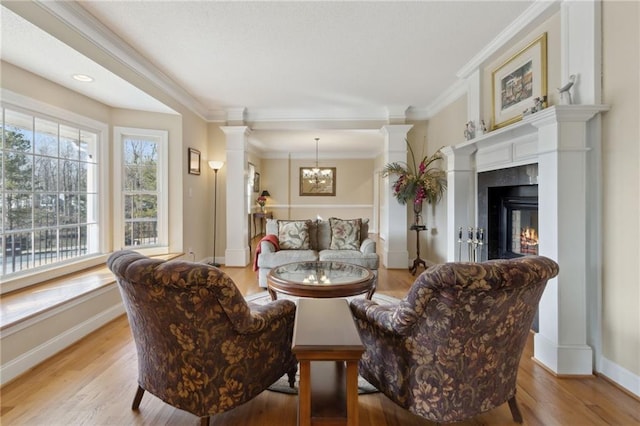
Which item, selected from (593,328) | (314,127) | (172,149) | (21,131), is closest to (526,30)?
(593,328)

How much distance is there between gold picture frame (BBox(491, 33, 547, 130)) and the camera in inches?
98.2

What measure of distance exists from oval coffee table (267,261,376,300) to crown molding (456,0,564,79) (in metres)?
2.52

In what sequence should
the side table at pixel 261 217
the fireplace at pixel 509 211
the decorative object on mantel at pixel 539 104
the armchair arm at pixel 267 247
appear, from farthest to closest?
1. the side table at pixel 261 217
2. the armchair arm at pixel 267 247
3. the fireplace at pixel 509 211
4. the decorative object on mantel at pixel 539 104

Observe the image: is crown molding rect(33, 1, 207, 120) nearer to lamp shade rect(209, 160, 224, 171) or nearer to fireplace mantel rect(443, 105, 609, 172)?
lamp shade rect(209, 160, 224, 171)

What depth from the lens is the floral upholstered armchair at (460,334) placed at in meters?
1.20

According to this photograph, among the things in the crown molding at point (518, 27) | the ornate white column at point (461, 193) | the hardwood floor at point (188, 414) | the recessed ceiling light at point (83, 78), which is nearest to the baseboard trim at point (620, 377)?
the hardwood floor at point (188, 414)

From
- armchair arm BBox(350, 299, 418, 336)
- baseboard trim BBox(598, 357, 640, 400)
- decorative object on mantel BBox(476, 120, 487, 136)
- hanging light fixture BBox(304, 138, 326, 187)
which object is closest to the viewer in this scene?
armchair arm BBox(350, 299, 418, 336)

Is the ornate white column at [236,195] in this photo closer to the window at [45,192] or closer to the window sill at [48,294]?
the window at [45,192]

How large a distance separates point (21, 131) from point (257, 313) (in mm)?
2898

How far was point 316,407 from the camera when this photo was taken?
1390 mm

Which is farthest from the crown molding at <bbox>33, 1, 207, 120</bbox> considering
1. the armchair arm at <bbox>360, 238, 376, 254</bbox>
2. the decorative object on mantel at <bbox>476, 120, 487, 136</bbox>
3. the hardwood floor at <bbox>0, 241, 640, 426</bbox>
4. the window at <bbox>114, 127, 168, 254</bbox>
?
the decorative object on mantel at <bbox>476, 120, 487, 136</bbox>

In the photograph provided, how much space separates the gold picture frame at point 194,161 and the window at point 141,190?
0.37m

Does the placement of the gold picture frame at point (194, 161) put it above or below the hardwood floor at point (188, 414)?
above

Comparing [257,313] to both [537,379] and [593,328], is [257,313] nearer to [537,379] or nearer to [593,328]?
[537,379]
